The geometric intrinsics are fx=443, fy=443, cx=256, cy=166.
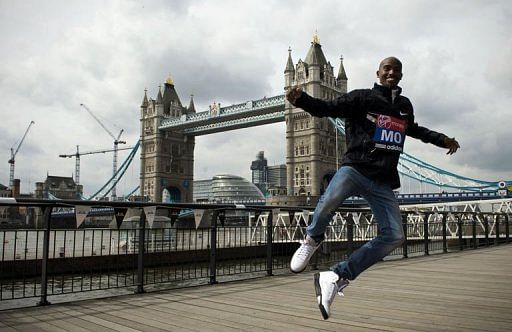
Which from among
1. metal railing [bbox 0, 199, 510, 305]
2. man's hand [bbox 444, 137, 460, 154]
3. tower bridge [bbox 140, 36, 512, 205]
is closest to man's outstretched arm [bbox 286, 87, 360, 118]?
man's hand [bbox 444, 137, 460, 154]

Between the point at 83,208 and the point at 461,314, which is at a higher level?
the point at 83,208

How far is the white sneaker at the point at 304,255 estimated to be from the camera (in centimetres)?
322

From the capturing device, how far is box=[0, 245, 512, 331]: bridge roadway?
3.57 m

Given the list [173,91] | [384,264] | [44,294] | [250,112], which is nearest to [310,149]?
[250,112]

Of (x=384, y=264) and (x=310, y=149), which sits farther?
(x=310, y=149)

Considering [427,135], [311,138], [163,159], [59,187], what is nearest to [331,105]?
[427,135]

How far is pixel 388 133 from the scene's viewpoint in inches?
122

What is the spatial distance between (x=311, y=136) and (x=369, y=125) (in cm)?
6855

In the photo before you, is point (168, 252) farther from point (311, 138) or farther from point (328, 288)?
point (311, 138)

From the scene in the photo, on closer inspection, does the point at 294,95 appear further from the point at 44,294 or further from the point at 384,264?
the point at 384,264

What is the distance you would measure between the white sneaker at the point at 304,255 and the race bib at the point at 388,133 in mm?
840

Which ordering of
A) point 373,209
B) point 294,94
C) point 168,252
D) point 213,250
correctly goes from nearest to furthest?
point 294,94 < point 373,209 < point 213,250 < point 168,252

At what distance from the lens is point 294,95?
118 inches

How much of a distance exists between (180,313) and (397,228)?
2168mm
